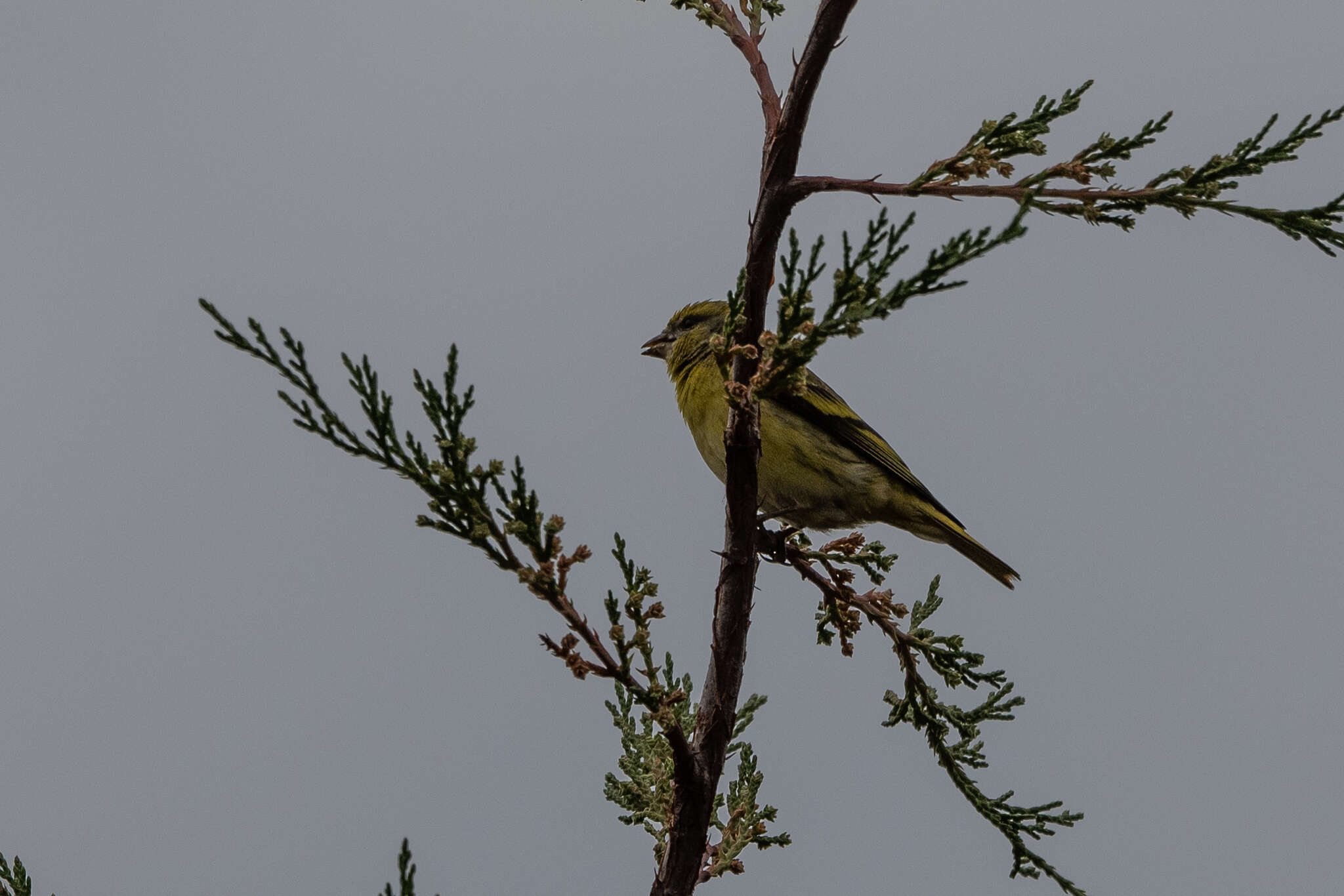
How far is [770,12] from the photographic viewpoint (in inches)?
201

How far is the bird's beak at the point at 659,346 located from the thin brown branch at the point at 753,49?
2.97 meters

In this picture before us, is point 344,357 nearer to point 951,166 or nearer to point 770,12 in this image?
point 951,166

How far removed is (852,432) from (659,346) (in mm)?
1625

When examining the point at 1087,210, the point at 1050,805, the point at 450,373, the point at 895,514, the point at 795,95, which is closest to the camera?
the point at 450,373

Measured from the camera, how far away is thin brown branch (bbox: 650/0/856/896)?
13.1 feet

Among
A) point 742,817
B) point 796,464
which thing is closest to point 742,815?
point 742,817

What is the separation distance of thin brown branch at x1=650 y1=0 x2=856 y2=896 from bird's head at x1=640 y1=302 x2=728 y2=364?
8.44 ft

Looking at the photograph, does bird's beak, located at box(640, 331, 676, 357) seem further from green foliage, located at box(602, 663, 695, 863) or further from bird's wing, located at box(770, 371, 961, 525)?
green foliage, located at box(602, 663, 695, 863)

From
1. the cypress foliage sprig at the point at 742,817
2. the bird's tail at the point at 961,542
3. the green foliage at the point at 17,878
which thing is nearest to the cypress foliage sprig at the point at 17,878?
the green foliage at the point at 17,878

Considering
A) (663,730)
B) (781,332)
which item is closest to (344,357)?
(781,332)

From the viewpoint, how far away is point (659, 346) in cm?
783

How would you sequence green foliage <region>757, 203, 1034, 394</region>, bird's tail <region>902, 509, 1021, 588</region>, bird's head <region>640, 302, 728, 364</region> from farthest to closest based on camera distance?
bird's head <region>640, 302, 728, 364</region> < bird's tail <region>902, 509, 1021, 588</region> < green foliage <region>757, 203, 1034, 394</region>

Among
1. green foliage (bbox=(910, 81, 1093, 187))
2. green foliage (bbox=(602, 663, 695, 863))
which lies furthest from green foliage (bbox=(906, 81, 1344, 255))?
green foliage (bbox=(602, 663, 695, 863))

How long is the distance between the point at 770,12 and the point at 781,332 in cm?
195
